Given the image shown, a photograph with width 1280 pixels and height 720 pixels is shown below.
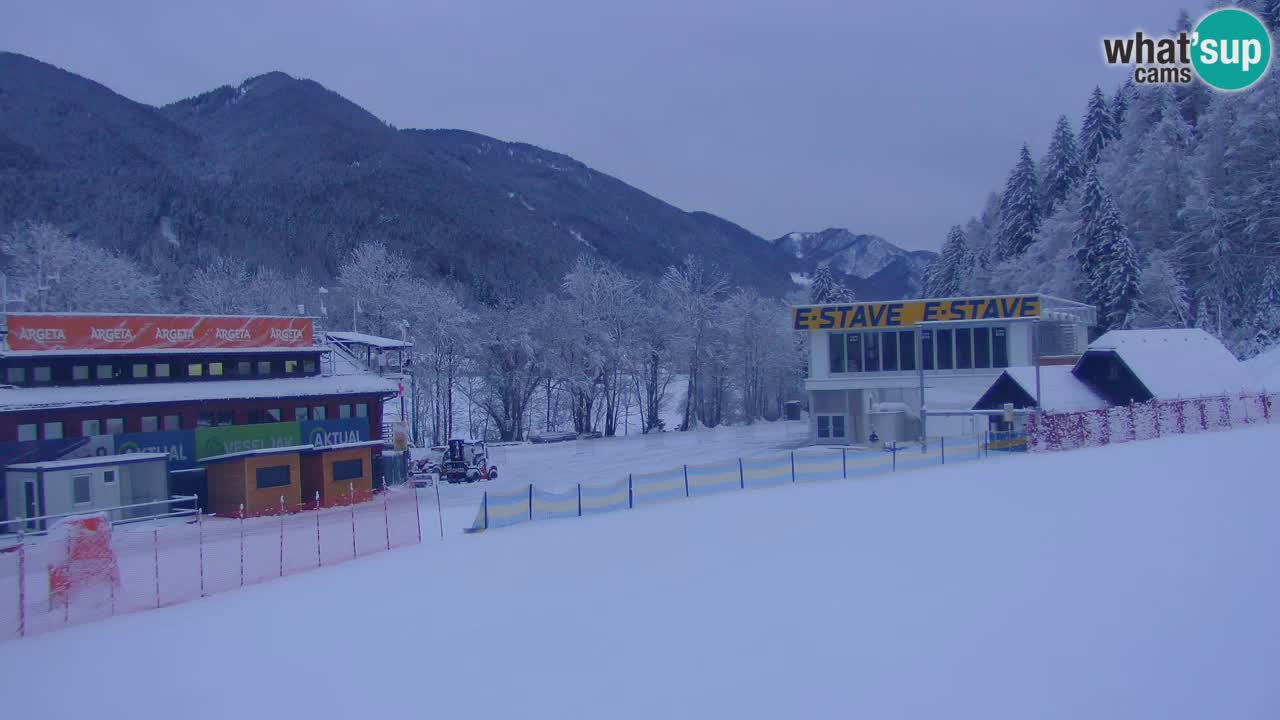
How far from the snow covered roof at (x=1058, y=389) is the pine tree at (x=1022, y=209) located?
43.1m

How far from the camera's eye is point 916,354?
5131 centimetres

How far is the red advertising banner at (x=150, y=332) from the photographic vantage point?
108 feet

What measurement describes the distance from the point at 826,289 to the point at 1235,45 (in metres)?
41.5

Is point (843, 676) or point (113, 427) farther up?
point (113, 427)

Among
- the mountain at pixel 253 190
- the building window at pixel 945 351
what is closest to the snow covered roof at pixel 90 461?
the building window at pixel 945 351

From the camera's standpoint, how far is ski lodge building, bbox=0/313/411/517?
105 feet

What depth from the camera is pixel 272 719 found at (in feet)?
35.3

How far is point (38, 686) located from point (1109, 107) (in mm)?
97109

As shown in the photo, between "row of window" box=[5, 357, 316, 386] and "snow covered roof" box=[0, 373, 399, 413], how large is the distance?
529 millimetres

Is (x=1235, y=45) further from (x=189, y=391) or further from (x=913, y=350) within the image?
(x=189, y=391)

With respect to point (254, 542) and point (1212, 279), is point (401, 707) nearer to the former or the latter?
point (254, 542)

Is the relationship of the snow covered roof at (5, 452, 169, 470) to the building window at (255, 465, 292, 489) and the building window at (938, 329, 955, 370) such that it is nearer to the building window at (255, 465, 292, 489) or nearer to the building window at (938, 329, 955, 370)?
the building window at (255, 465, 292, 489)

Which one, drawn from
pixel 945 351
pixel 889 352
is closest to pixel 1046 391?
pixel 945 351

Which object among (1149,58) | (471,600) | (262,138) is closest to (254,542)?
(471,600)
